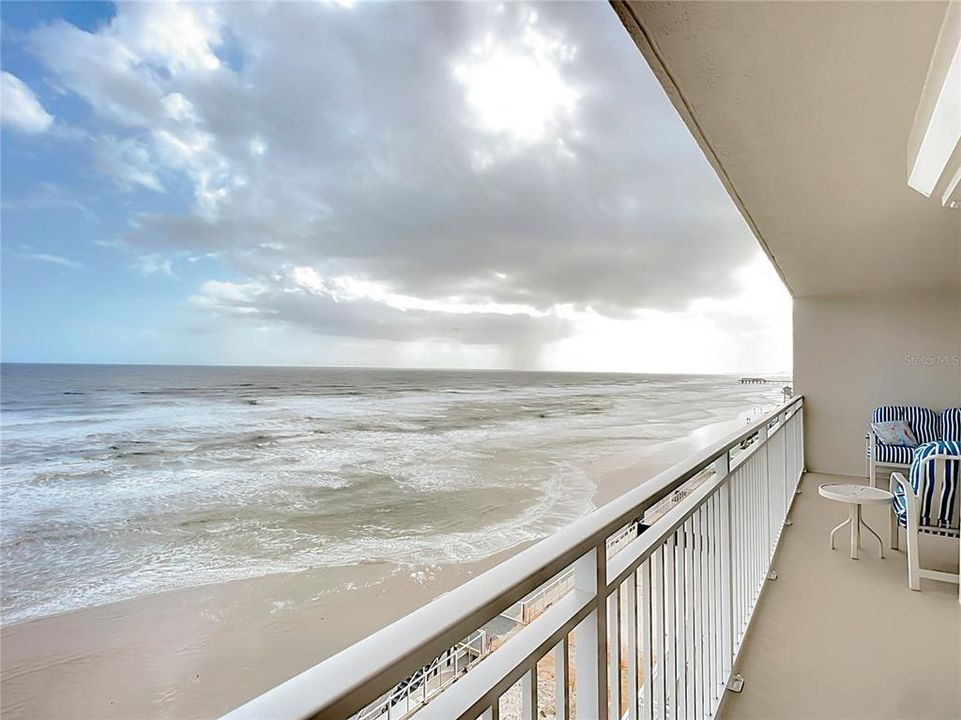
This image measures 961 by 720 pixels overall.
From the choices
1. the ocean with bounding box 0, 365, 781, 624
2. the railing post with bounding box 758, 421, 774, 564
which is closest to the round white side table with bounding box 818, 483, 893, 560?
the railing post with bounding box 758, 421, 774, 564

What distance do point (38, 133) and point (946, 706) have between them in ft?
63.2

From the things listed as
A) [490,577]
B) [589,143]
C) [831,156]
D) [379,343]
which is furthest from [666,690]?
[379,343]

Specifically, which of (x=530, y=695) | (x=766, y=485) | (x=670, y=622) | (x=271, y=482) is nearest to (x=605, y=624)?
(x=530, y=695)

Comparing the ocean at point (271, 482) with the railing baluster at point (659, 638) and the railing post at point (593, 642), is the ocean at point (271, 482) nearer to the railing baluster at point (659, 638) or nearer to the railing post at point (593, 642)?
the railing baluster at point (659, 638)

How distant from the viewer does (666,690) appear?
1.10 m

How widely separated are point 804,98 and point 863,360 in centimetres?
454

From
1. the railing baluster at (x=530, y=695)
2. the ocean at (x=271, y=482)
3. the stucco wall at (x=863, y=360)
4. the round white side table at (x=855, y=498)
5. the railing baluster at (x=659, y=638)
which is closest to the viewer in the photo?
the railing baluster at (x=530, y=695)

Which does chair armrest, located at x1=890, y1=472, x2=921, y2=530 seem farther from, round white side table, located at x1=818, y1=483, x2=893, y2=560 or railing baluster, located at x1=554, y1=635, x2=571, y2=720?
railing baluster, located at x1=554, y1=635, x2=571, y2=720

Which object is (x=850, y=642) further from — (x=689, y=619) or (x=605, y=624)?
(x=605, y=624)

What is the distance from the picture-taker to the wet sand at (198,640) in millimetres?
3873

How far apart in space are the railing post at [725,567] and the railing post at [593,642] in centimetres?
90

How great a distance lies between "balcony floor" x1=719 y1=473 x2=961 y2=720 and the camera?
1587mm

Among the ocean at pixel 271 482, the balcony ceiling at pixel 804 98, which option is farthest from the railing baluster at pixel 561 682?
the ocean at pixel 271 482

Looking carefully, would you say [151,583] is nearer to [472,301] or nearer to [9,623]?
[9,623]
